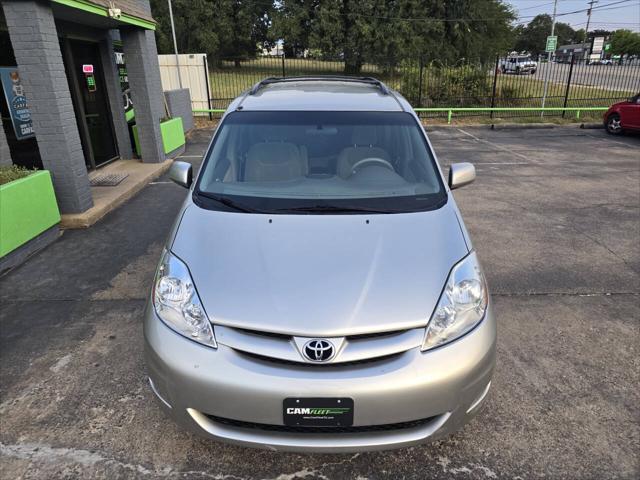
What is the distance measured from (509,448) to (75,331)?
10.8 feet

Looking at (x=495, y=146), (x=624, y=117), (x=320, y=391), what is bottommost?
(x=495, y=146)

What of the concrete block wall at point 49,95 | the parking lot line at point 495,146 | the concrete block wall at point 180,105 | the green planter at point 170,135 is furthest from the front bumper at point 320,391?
the concrete block wall at point 180,105

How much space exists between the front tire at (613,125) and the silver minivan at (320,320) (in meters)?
13.7

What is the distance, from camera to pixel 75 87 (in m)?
8.39

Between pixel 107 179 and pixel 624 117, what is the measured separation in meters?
13.8

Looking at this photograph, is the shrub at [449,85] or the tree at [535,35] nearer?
the shrub at [449,85]

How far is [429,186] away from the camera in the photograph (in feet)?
10.00

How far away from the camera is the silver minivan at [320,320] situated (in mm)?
1963

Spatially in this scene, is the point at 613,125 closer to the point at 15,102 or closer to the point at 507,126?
the point at 507,126

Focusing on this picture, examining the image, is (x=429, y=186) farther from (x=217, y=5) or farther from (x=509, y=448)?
(x=217, y=5)

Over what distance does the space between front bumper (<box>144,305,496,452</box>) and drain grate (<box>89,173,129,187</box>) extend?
21.6 ft

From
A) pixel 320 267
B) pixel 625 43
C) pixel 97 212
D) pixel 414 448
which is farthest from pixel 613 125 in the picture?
pixel 625 43

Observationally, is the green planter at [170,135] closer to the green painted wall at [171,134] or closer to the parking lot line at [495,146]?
the green painted wall at [171,134]

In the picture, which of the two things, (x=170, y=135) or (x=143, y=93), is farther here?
(x=170, y=135)
